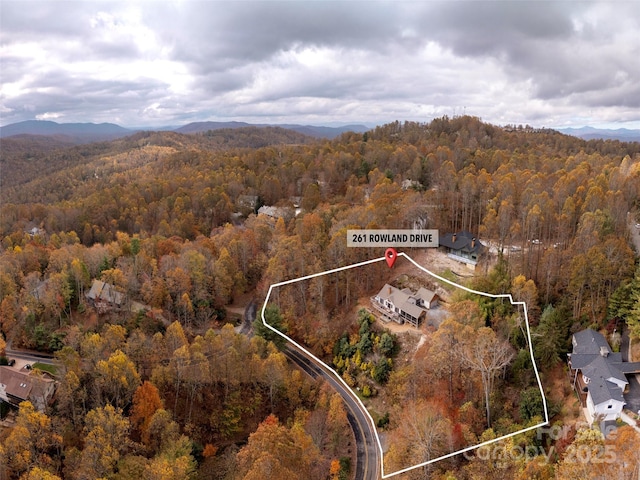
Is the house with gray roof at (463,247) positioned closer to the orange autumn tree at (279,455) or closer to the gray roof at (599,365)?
the gray roof at (599,365)

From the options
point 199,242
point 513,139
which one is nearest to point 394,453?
point 199,242

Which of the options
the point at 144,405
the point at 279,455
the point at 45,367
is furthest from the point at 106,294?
the point at 279,455

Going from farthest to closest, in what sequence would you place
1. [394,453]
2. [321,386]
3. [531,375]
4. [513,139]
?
[513,139] → [321,386] → [531,375] → [394,453]

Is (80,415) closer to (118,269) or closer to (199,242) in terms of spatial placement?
(118,269)

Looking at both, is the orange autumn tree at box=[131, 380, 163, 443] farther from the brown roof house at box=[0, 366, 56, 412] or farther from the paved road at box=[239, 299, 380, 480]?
the paved road at box=[239, 299, 380, 480]

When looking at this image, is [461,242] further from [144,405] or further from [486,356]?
[144,405]

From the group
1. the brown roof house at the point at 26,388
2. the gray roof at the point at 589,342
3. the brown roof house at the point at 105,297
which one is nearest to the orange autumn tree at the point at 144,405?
the brown roof house at the point at 26,388
